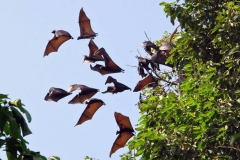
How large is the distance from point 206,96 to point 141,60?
5.46 m

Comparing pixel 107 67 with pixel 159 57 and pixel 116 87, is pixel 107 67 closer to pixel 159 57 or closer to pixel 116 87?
pixel 116 87

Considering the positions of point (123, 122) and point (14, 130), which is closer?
point (14, 130)

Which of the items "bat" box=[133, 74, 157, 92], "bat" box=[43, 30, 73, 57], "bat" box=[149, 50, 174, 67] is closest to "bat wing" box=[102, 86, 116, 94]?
"bat" box=[133, 74, 157, 92]

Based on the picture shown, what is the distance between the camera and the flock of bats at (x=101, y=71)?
495 inches

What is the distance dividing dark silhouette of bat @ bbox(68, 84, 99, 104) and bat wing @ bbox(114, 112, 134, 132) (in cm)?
151

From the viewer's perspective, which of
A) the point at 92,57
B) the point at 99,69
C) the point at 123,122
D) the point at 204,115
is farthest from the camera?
the point at 92,57

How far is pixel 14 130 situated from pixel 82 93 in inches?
471

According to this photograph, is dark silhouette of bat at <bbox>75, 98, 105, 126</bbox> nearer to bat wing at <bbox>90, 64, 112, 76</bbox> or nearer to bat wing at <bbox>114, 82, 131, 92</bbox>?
bat wing at <bbox>114, 82, 131, 92</bbox>

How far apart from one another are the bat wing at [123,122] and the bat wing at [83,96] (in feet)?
4.94

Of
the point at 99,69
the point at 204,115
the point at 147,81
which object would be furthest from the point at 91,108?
the point at 204,115

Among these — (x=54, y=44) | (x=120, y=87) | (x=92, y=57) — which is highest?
(x=54, y=44)

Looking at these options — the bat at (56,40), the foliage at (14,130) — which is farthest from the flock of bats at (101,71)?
the foliage at (14,130)

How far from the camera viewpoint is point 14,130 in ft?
7.68

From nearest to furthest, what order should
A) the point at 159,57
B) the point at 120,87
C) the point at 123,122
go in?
1. the point at 159,57
2. the point at 123,122
3. the point at 120,87
